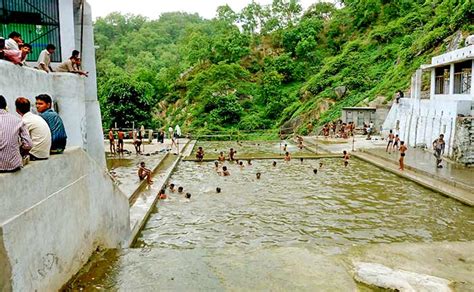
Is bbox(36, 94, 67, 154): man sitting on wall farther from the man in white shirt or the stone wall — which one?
the stone wall

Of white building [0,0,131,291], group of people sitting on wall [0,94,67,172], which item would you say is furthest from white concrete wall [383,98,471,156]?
group of people sitting on wall [0,94,67,172]

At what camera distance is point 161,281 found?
577 cm

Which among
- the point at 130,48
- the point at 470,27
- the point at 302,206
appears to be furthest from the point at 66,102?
the point at 130,48

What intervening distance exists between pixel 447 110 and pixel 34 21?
18.4m

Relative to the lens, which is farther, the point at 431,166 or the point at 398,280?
the point at 431,166

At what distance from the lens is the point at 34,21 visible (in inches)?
452

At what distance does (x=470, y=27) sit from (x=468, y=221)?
23576 mm

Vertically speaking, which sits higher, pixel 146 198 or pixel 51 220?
pixel 51 220

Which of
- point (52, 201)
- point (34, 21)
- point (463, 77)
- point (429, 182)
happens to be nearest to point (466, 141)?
point (429, 182)

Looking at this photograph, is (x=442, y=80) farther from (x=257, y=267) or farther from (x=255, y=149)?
(x=257, y=267)

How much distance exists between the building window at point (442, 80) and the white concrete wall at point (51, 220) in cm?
2279

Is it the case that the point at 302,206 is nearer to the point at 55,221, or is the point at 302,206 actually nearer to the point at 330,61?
the point at 55,221

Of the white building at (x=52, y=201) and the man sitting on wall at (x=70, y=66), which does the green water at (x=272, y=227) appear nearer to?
the white building at (x=52, y=201)

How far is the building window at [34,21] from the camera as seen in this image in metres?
11.3
